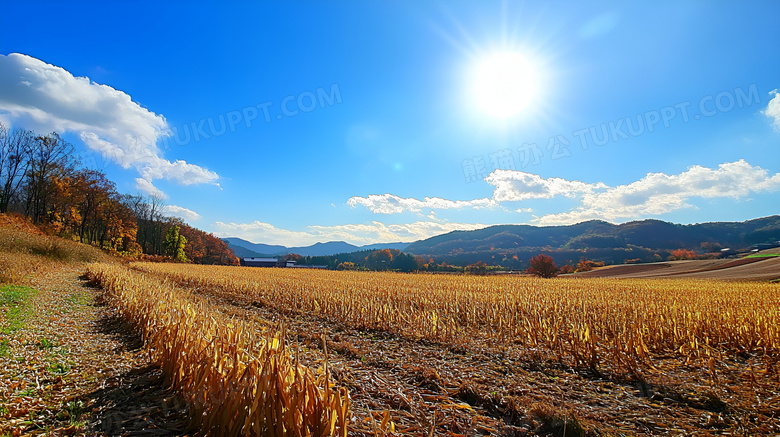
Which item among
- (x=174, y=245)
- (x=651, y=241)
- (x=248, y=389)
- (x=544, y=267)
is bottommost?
(x=544, y=267)

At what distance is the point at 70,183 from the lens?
45.9 metres

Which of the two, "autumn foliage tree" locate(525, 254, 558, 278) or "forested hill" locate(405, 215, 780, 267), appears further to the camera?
"forested hill" locate(405, 215, 780, 267)

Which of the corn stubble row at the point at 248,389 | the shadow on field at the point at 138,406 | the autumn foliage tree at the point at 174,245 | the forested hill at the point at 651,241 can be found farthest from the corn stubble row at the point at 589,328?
the forested hill at the point at 651,241

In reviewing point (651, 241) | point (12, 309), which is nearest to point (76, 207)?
point (12, 309)

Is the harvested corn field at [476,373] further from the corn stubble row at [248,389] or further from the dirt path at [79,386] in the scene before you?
the dirt path at [79,386]

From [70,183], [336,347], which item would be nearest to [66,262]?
[70,183]

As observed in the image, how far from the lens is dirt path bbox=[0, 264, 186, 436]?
310cm

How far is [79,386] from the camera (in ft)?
13.1

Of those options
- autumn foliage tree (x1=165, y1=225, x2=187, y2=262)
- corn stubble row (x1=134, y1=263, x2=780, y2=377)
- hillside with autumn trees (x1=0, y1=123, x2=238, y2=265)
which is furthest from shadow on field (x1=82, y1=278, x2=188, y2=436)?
autumn foliage tree (x1=165, y1=225, x2=187, y2=262)

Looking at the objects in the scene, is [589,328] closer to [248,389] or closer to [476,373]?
[476,373]

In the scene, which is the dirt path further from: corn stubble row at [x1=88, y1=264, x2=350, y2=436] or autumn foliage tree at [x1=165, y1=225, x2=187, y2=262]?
autumn foliage tree at [x1=165, y1=225, x2=187, y2=262]

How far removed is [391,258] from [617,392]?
315 ft

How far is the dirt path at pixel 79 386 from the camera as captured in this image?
3.10 meters

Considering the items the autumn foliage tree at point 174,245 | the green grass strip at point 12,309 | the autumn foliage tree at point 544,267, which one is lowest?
the autumn foliage tree at point 544,267
